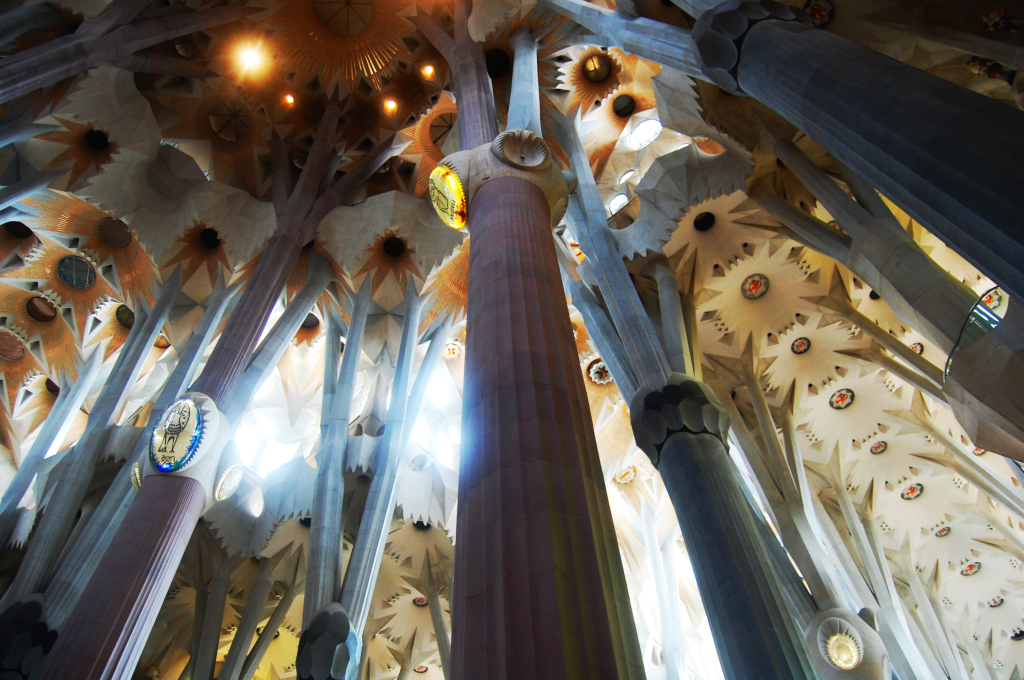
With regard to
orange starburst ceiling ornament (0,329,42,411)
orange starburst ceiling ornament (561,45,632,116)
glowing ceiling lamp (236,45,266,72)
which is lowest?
orange starburst ceiling ornament (0,329,42,411)

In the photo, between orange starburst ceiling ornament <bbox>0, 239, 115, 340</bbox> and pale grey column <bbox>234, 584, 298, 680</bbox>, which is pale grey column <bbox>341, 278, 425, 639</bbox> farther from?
orange starburst ceiling ornament <bbox>0, 239, 115, 340</bbox>

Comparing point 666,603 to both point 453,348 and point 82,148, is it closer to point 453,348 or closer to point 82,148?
point 453,348

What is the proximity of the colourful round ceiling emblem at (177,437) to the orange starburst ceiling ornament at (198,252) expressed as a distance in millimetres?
5445

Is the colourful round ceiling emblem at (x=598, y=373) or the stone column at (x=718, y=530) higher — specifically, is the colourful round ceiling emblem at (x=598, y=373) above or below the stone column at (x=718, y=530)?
above

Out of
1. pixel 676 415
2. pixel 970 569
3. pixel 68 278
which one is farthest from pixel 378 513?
pixel 970 569

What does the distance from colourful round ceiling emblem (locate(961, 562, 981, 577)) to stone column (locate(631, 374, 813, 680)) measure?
11680 millimetres

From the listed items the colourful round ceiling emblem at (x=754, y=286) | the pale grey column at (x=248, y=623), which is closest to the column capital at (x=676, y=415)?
the colourful round ceiling emblem at (x=754, y=286)

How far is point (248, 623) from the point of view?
1189 centimetres

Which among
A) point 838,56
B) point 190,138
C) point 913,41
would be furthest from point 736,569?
point 190,138

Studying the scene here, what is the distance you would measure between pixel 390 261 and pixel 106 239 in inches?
231

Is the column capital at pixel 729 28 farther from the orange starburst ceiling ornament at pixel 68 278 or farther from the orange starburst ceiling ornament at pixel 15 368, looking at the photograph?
the orange starburst ceiling ornament at pixel 15 368

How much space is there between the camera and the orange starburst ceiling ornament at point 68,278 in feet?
43.0

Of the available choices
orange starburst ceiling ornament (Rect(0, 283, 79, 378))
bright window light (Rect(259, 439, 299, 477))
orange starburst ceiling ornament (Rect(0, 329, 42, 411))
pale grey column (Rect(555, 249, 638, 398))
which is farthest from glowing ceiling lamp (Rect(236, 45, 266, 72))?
bright window light (Rect(259, 439, 299, 477))

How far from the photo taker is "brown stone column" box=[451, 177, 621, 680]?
2.57 m
